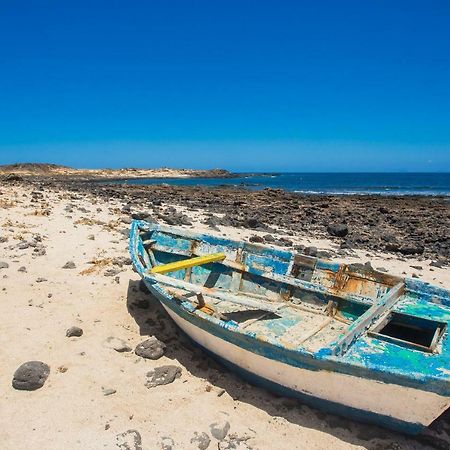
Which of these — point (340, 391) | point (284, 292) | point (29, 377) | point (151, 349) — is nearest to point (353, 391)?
point (340, 391)

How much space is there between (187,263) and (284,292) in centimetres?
158

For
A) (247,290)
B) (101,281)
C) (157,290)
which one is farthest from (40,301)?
(247,290)

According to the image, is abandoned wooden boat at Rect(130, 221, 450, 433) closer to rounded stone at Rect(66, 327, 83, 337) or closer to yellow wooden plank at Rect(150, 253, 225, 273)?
yellow wooden plank at Rect(150, 253, 225, 273)

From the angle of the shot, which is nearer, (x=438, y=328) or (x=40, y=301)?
(x=438, y=328)

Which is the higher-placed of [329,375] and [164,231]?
[164,231]

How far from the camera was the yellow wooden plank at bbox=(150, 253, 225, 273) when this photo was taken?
5852mm

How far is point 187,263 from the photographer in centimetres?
616

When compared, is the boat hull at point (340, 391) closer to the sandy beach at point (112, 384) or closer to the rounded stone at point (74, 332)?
the sandy beach at point (112, 384)

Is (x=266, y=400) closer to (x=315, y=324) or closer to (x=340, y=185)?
(x=315, y=324)

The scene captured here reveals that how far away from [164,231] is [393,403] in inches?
196

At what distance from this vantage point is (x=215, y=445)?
3740 millimetres

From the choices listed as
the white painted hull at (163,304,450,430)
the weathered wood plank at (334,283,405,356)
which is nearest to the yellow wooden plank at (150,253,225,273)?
the white painted hull at (163,304,450,430)

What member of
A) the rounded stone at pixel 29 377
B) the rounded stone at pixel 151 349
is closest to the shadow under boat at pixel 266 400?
the rounded stone at pixel 151 349

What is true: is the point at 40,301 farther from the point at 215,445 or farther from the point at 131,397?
the point at 215,445
